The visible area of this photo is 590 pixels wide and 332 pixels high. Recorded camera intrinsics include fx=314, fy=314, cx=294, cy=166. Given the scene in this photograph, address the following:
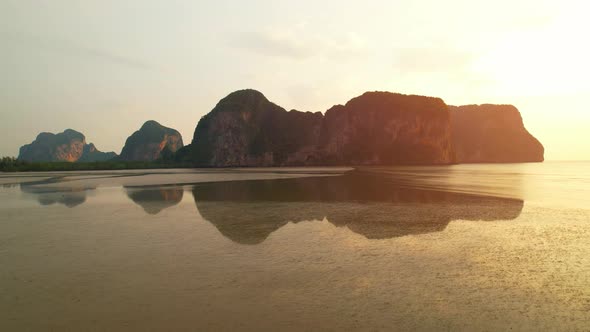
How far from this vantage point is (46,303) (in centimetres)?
647

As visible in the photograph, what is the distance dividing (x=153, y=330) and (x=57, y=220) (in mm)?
14492

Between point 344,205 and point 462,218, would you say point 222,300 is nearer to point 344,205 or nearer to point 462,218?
point 462,218

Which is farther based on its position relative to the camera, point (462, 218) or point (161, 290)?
point (462, 218)

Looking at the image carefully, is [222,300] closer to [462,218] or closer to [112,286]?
[112,286]

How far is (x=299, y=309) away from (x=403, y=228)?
29.1 ft

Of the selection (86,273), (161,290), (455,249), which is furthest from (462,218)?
(86,273)

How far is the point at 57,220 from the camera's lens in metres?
16.1

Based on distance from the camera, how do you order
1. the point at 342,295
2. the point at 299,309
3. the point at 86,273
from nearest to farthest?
the point at 299,309
the point at 342,295
the point at 86,273

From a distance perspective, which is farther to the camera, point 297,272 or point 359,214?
point 359,214

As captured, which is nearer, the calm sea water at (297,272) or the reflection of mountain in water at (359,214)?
the calm sea water at (297,272)

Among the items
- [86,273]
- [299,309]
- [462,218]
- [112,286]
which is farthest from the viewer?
[462,218]

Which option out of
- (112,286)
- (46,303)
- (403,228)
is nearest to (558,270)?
(403,228)

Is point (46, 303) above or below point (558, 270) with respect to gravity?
above

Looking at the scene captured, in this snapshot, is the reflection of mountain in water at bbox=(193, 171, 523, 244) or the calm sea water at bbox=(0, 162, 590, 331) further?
the reflection of mountain in water at bbox=(193, 171, 523, 244)
